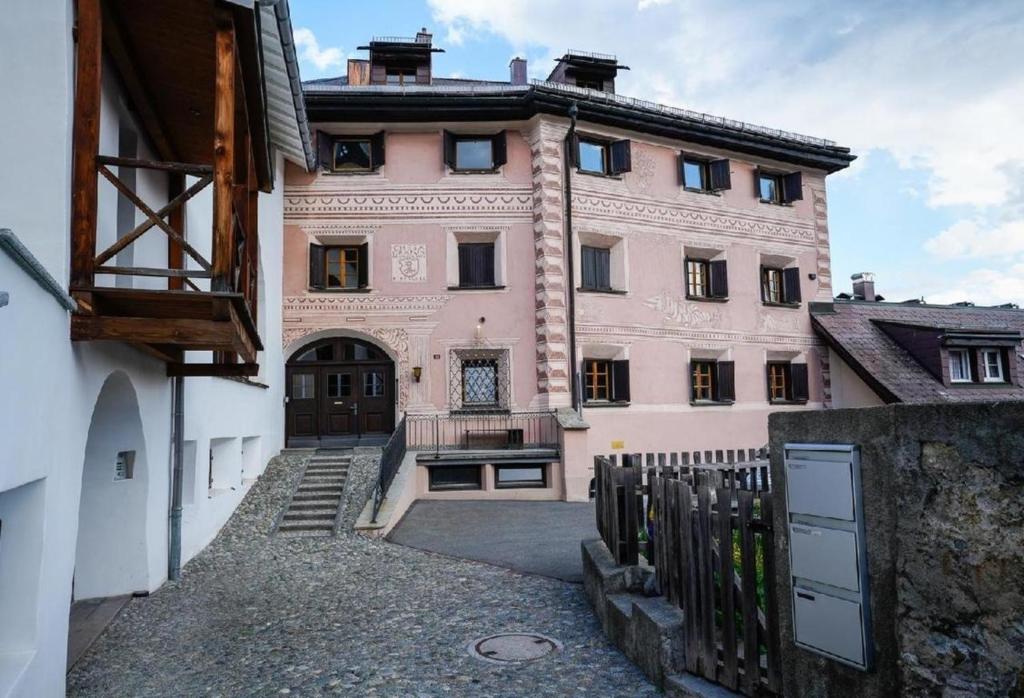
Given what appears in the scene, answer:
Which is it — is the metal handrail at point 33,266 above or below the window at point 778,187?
below

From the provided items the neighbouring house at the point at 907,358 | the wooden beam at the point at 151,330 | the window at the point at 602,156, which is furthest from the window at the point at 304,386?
the neighbouring house at the point at 907,358

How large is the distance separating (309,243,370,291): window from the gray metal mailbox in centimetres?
1408

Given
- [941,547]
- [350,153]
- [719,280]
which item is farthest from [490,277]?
[941,547]

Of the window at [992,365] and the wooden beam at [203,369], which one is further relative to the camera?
the window at [992,365]

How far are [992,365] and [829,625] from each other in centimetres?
2184

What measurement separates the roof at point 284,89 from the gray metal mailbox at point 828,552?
667 cm

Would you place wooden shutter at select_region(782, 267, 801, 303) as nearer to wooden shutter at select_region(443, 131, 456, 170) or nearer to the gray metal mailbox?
wooden shutter at select_region(443, 131, 456, 170)

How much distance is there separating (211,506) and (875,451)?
940cm

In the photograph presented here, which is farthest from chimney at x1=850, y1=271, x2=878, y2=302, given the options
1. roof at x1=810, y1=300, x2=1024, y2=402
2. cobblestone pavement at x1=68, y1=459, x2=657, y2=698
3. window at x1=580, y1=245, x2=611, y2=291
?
cobblestone pavement at x1=68, y1=459, x2=657, y2=698

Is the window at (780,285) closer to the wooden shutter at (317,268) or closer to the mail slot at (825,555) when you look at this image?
the wooden shutter at (317,268)

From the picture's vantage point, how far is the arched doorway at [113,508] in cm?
736

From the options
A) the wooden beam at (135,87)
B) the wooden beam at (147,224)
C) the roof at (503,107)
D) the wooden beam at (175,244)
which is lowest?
the wooden beam at (147,224)

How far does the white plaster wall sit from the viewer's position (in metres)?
19.2

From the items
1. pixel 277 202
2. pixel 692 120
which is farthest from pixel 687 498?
pixel 692 120
